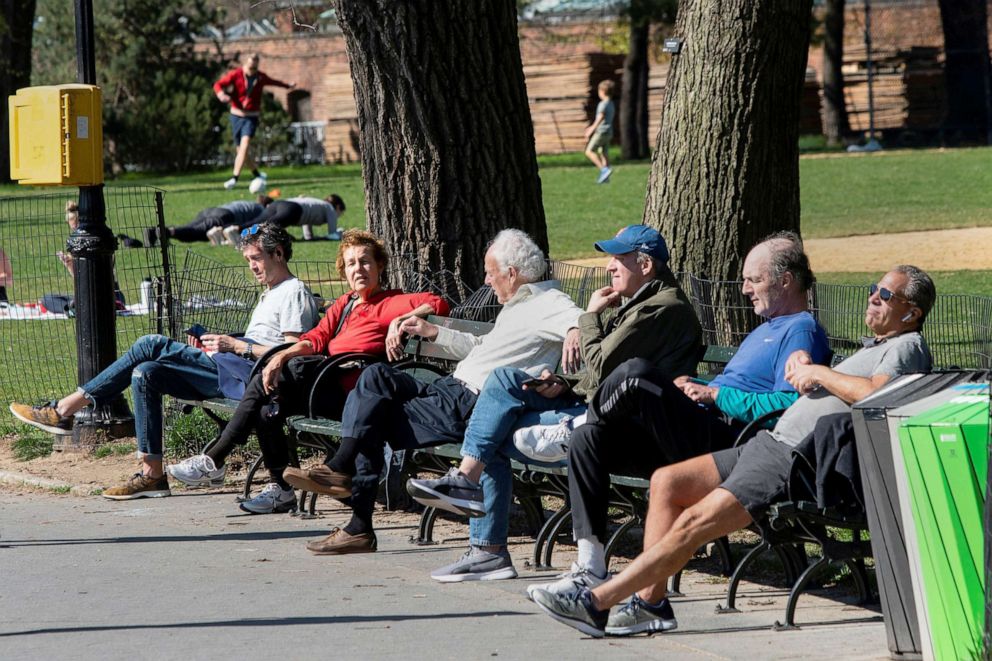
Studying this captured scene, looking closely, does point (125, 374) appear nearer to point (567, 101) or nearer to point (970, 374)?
point (970, 374)

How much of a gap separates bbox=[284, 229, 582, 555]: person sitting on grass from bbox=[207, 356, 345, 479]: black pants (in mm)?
542

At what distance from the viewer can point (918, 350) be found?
518 cm

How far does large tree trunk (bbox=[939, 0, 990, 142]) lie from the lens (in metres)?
38.1

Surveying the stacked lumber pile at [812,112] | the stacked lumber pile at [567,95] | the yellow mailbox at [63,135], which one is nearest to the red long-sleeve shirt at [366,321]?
the yellow mailbox at [63,135]

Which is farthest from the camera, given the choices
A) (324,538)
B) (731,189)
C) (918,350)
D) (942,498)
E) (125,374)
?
(731,189)

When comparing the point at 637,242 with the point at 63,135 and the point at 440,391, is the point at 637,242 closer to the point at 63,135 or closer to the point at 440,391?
the point at 440,391

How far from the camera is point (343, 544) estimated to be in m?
6.25

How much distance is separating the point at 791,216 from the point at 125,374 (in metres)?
3.95

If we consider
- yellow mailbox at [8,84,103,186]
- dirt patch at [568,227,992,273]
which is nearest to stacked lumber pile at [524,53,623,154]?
dirt patch at [568,227,992,273]

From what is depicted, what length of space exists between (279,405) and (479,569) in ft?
5.41

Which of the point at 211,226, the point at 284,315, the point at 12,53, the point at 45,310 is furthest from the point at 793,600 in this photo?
the point at 12,53

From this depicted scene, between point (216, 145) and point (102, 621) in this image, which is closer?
point (102, 621)

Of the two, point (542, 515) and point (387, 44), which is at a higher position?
point (387, 44)

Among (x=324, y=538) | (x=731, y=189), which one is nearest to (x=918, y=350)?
(x=324, y=538)
